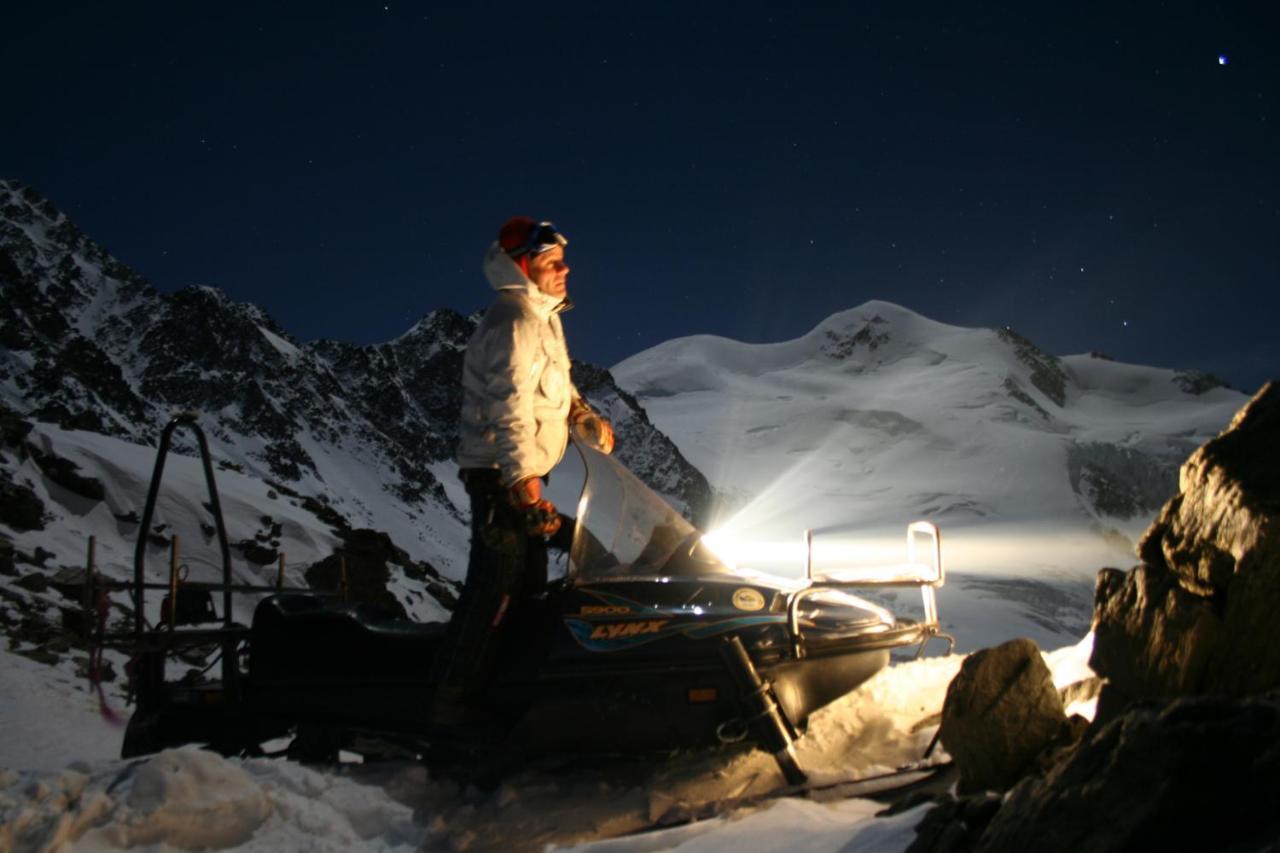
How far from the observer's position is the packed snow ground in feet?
9.73

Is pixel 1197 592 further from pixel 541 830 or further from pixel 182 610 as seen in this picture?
pixel 182 610

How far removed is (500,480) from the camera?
154 inches

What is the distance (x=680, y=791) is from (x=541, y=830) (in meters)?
0.58

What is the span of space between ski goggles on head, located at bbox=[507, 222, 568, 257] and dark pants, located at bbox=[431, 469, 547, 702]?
1.12 m

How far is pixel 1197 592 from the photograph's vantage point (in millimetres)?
2504

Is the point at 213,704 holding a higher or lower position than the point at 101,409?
lower

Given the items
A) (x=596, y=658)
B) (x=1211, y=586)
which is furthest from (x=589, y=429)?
(x=1211, y=586)

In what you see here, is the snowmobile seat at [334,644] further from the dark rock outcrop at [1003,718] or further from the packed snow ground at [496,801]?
the dark rock outcrop at [1003,718]

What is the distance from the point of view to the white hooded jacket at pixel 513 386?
3906 mm

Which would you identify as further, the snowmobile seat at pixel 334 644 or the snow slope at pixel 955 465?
the snow slope at pixel 955 465

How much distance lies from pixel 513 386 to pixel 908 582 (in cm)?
192

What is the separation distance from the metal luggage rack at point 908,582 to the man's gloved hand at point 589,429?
Answer: 113cm

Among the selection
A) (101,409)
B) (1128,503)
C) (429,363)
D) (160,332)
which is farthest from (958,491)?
(160,332)

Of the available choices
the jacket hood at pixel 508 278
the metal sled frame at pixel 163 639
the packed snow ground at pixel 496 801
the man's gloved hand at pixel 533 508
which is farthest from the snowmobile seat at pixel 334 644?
the jacket hood at pixel 508 278
